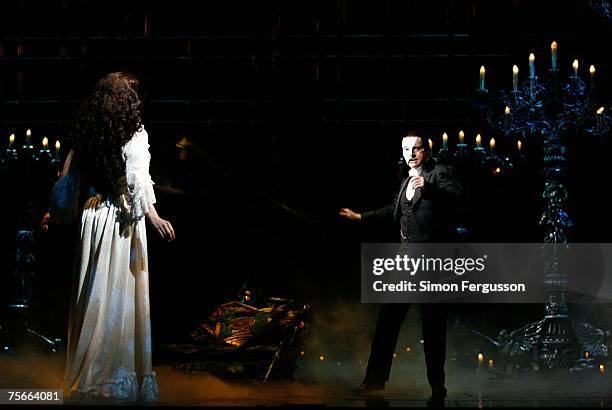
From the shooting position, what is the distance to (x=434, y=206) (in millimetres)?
5223

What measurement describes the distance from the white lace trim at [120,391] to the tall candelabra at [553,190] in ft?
10.4

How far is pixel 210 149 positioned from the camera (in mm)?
7754

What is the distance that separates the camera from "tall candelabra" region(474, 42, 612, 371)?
6590 mm

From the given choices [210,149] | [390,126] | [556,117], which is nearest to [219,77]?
[210,149]

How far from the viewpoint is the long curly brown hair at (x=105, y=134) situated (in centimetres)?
457

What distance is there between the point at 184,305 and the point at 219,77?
2426mm

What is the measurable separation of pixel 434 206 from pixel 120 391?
2178 millimetres

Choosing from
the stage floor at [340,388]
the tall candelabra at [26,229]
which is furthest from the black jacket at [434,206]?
the tall candelabra at [26,229]

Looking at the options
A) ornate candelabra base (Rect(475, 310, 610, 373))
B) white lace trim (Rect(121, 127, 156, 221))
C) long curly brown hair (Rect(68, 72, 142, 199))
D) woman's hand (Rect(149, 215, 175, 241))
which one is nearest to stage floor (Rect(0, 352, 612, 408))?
ornate candelabra base (Rect(475, 310, 610, 373))

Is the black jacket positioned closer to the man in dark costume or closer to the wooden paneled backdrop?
the man in dark costume

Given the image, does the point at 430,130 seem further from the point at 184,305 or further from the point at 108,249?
the point at 108,249

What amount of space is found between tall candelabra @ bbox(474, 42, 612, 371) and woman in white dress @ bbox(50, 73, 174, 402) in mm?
3014

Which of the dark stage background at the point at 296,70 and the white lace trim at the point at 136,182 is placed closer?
the white lace trim at the point at 136,182

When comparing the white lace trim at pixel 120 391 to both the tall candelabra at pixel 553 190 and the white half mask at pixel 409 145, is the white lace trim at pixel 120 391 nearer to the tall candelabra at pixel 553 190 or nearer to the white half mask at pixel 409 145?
the white half mask at pixel 409 145
